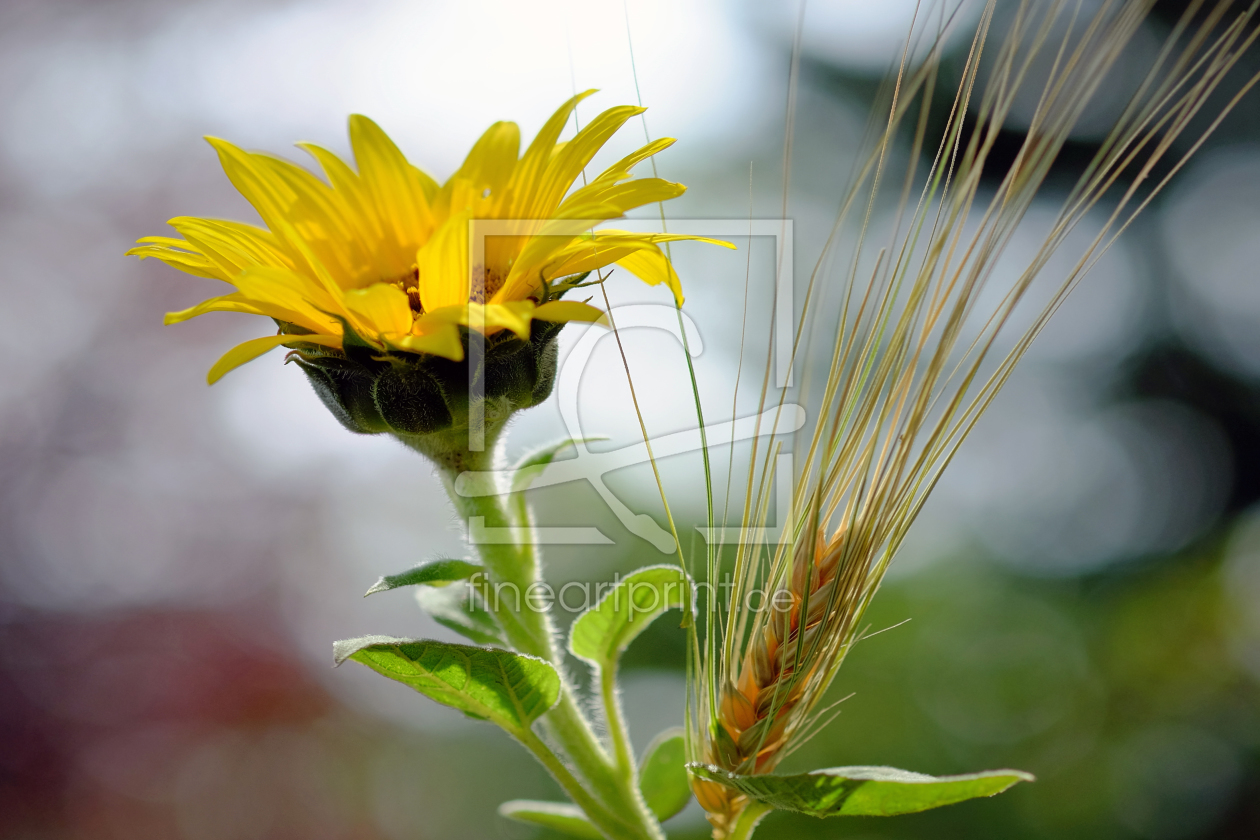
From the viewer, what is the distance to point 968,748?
1.79 metres

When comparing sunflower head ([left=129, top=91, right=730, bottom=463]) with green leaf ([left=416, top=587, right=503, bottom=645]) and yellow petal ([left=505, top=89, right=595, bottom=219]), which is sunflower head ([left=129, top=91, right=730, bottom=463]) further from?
green leaf ([left=416, top=587, right=503, bottom=645])

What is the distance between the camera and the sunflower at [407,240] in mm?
490

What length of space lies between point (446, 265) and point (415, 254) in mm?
94

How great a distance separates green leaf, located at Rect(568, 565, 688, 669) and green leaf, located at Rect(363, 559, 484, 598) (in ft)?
0.37

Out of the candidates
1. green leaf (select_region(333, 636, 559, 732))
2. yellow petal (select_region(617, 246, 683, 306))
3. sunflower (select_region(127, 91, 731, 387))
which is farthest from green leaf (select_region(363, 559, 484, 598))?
yellow petal (select_region(617, 246, 683, 306))

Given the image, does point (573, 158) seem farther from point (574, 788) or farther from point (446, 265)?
point (574, 788)

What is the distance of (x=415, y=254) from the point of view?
0.57 m

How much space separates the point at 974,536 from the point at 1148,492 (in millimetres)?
710

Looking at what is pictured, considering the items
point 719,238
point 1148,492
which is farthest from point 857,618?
point 1148,492

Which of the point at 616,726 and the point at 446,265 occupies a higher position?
the point at 446,265

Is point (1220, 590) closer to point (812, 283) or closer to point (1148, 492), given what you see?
point (1148, 492)

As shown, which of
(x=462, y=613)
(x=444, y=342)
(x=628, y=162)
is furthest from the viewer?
(x=462, y=613)

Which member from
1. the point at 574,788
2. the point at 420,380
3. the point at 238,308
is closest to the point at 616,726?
the point at 574,788

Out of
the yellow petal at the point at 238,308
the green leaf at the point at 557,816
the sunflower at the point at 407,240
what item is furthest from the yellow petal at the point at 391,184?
the green leaf at the point at 557,816
